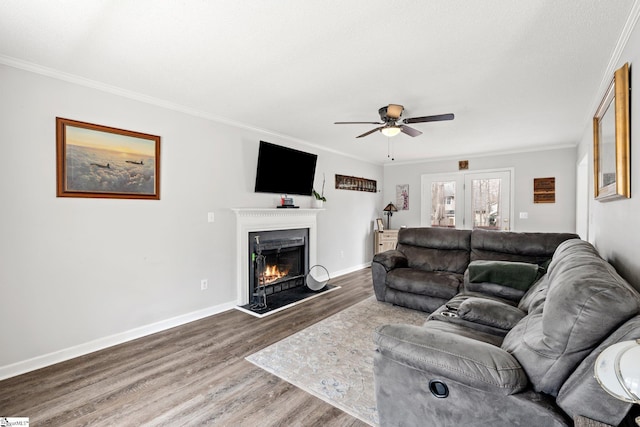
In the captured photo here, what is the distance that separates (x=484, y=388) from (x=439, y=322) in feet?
3.25

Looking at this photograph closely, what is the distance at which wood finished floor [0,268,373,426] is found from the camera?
6.03ft

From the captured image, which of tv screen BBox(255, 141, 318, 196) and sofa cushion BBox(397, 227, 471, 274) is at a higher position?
tv screen BBox(255, 141, 318, 196)

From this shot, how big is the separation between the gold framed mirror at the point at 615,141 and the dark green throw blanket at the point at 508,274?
0.86 m

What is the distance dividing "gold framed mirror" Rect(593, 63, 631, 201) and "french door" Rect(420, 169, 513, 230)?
126 inches

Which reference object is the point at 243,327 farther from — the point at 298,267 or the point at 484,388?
the point at 484,388

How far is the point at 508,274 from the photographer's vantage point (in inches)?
111

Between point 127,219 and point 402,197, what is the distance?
17.6 feet

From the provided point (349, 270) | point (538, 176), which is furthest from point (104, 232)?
point (538, 176)

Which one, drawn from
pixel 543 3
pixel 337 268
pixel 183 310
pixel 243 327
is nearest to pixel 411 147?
pixel 337 268

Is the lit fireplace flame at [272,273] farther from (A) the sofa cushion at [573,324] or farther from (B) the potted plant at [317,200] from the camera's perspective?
(A) the sofa cushion at [573,324]

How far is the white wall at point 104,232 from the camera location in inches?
90.0

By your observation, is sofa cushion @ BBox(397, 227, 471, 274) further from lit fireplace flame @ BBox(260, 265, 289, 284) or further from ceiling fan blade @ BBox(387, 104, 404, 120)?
ceiling fan blade @ BBox(387, 104, 404, 120)

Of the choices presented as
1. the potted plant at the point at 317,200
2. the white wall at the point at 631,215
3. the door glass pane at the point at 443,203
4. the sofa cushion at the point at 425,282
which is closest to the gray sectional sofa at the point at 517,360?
the white wall at the point at 631,215

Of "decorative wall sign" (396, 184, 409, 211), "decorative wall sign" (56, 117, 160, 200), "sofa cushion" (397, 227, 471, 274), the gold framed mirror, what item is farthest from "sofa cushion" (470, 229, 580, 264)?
"decorative wall sign" (56, 117, 160, 200)
